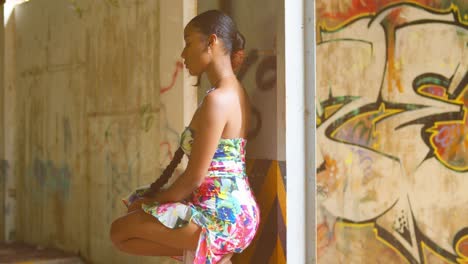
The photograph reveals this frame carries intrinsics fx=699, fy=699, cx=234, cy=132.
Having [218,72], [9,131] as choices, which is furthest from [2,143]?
[218,72]

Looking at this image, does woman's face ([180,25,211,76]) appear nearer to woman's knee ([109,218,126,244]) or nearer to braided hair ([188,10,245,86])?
braided hair ([188,10,245,86])

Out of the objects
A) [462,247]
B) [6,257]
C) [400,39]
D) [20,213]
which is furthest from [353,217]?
[20,213]

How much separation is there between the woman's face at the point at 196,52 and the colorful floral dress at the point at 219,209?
0.35 metres

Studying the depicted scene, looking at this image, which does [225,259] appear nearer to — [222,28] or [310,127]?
[310,127]

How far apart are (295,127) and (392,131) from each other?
186cm

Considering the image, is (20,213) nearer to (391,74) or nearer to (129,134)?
(129,134)

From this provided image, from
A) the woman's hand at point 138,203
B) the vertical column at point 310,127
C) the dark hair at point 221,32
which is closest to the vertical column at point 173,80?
the dark hair at point 221,32

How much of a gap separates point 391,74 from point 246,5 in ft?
5.35

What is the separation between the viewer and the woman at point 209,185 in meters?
3.42

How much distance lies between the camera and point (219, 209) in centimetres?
345

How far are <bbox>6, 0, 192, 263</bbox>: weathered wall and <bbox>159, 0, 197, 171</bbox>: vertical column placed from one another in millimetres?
14

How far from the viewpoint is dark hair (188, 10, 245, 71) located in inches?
141

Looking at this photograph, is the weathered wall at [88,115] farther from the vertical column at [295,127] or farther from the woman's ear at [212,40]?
the vertical column at [295,127]

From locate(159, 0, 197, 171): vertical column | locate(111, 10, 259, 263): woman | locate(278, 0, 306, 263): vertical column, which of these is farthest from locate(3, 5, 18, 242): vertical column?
locate(278, 0, 306, 263): vertical column
